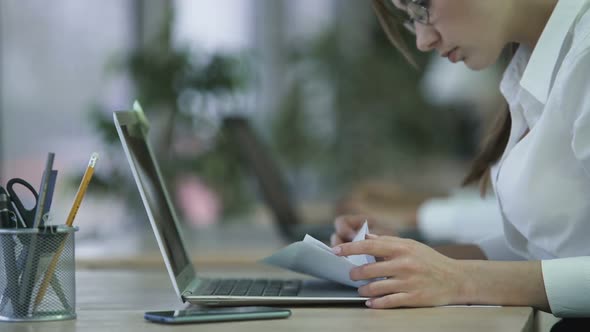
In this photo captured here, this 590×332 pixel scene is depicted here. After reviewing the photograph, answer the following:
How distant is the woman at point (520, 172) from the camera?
1.29 metres

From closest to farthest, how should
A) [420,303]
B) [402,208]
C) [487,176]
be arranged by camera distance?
[420,303] → [487,176] → [402,208]

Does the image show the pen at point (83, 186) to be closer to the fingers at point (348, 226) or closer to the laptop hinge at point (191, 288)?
the laptop hinge at point (191, 288)

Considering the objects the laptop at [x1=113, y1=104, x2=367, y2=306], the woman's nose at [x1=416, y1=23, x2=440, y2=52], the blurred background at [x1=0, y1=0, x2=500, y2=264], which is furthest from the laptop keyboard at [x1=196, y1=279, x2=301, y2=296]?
the blurred background at [x1=0, y1=0, x2=500, y2=264]

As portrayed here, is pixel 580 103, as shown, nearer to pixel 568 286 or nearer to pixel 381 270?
pixel 568 286

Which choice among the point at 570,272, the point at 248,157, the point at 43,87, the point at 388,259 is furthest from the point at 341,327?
the point at 43,87

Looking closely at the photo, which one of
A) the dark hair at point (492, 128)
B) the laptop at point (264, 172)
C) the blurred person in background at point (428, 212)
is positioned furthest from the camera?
the laptop at point (264, 172)

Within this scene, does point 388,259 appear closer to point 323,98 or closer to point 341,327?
point 341,327

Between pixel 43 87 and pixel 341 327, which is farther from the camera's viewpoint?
pixel 43 87

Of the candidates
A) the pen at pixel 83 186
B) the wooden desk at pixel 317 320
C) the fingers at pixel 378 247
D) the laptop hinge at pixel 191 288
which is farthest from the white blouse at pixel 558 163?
the pen at pixel 83 186

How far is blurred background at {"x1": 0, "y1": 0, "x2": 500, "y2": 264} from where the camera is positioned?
3.91m

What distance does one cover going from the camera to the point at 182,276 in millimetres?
1466

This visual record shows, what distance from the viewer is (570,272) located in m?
1.31

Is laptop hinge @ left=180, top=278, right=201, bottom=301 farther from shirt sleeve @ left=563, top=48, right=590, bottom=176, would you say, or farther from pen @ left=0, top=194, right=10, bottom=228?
shirt sleeve @ left=563, top=48, right=590, bottom=176

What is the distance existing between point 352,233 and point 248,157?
1851mm
